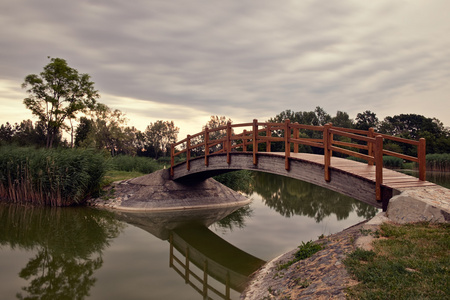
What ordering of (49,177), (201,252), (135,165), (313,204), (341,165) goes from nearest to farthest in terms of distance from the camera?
(341,165), (201,252), (49,177), (313,204), (135,165)

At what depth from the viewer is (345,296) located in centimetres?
397

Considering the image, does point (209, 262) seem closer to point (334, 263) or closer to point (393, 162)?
point (334, 263)

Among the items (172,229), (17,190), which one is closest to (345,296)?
(172,229)

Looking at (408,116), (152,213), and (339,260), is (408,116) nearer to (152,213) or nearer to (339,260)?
(152,213)

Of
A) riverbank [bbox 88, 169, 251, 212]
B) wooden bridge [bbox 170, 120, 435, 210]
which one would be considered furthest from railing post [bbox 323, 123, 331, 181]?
riverbank [bbox 88, 169, 251, 212]

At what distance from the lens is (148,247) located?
31.1 feet

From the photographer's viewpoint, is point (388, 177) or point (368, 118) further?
point (368, 118)

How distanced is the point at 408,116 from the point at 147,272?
68414 millimetres

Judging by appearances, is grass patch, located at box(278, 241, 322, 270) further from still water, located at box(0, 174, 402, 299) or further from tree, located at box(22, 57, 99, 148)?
tree, located at box(22, 57, 99, 148)

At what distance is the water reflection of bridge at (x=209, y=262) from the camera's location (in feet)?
22.6

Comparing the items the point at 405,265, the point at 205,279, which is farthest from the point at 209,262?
the point at 405,265

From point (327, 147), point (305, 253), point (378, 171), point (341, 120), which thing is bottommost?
point (305, 253)

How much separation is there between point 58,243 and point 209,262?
15.0 ft

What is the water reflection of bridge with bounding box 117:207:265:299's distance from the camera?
6992 millimetres
